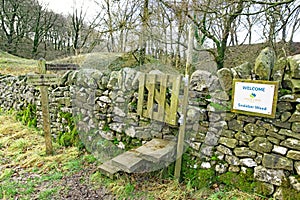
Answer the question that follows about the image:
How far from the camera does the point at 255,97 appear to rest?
2270 mm

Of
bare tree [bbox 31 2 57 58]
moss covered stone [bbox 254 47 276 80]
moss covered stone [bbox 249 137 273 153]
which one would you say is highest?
bare tree [bbox 31 2 57 58]

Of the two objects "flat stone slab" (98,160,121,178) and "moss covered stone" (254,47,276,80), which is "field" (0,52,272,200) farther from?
"moss covered stone" (254,47,276,80)

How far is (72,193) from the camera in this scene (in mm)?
2916

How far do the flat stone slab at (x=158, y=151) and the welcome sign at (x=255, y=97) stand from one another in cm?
94

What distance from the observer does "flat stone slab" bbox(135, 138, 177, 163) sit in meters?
2.65

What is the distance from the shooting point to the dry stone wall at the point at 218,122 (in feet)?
7.10

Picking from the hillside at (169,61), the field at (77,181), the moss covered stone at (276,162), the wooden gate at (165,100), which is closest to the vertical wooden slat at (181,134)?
the wooden gate at (165,100)

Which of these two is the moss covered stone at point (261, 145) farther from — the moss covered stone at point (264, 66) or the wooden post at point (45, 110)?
the wooden post at point (45, 110)

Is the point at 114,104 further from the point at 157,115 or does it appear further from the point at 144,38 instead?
the point at 144,38

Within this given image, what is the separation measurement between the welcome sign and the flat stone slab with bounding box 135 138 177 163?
3.07 ft

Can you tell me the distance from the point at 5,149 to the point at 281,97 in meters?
4.80

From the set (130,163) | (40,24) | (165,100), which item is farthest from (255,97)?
(40,24)

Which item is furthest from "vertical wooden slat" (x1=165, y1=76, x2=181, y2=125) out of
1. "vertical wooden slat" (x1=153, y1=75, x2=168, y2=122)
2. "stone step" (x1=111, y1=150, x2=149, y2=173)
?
"stone step" (x1=111, y1=150, x2=149, y2=173)

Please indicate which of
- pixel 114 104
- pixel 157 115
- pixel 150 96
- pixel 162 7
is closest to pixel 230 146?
pixel 157 115
